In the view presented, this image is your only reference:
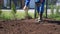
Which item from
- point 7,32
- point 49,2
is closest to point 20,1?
point 49,2

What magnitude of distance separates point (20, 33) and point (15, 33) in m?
0.12

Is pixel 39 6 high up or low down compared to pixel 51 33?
up

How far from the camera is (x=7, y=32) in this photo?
564 cm

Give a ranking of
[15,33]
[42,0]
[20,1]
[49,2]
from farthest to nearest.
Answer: [20,1]
[49,2]
[42,0]
[15,33]

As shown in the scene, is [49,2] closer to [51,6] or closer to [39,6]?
[51,6]

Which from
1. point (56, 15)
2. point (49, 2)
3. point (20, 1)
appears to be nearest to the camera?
point (56, 15)

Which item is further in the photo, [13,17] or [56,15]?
[56,15]

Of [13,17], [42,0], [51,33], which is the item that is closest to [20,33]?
[51,33]

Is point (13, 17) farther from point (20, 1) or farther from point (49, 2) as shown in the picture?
point (20, 1)

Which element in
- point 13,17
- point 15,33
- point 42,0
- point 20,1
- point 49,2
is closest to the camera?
point 15,33

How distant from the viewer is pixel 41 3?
322 inches

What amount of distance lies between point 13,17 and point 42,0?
2.10 metres

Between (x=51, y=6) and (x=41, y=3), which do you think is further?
(x=51, y=6)

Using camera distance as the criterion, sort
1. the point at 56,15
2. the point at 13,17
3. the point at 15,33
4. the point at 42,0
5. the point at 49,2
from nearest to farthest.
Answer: the point at 15,33
the point at 42,0
the point at 13,17
the point at 56,15
the point at 49,2
